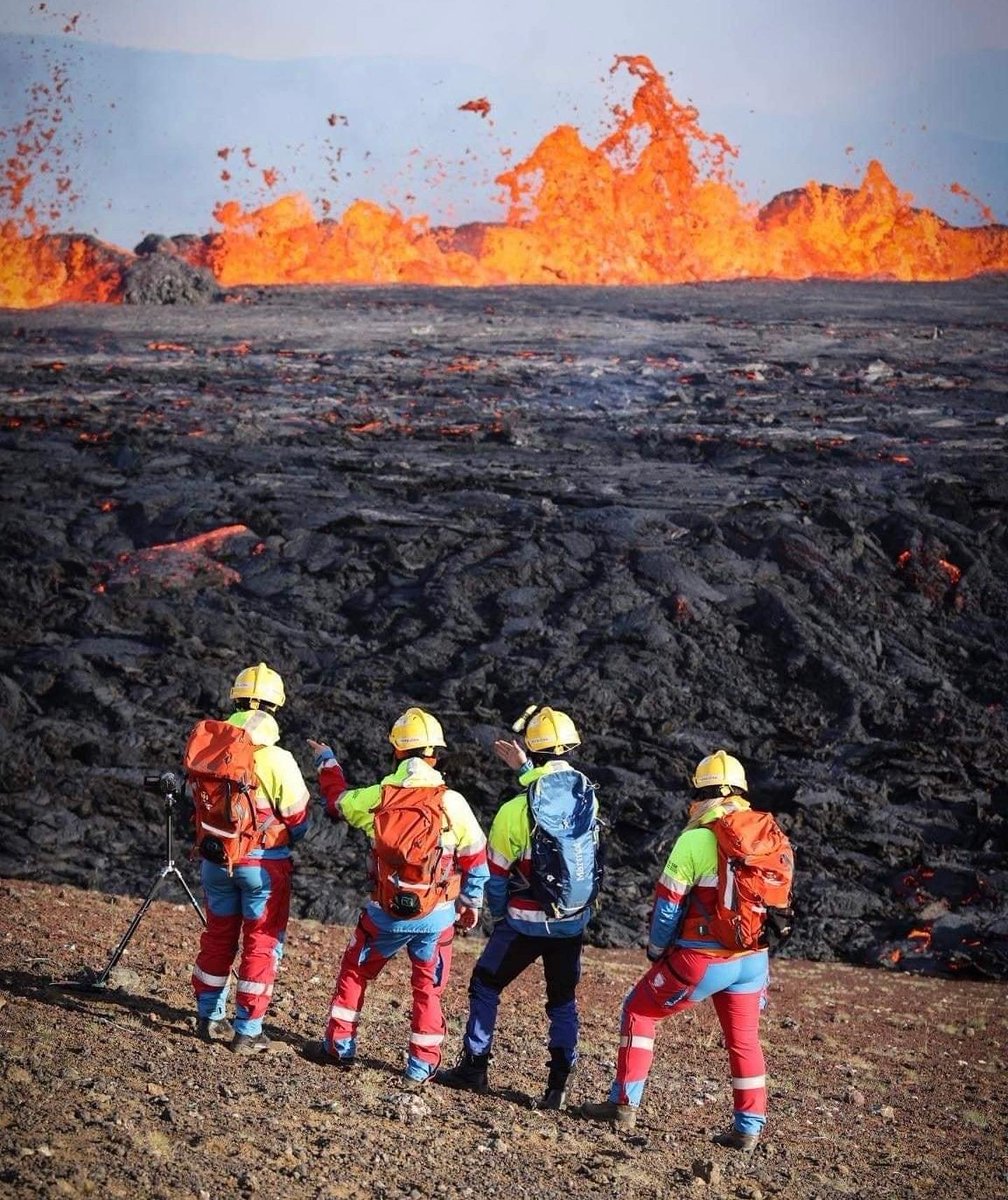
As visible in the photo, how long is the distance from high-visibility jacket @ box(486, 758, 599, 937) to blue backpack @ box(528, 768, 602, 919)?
0.03m

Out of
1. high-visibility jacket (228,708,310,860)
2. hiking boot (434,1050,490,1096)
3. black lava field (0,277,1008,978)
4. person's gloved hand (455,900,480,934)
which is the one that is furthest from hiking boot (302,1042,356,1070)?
black lava field (0,277,1008,978)

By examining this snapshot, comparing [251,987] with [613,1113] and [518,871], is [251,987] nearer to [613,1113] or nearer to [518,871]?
[518,871]

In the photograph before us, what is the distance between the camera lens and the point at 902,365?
90.5 feet

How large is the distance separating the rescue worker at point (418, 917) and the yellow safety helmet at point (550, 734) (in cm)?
42

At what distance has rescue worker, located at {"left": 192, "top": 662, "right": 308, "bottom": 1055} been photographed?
6.68m

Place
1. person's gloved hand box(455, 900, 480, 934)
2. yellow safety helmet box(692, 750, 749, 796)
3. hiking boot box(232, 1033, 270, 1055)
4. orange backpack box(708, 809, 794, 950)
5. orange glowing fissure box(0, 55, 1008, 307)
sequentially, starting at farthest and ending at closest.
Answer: orange glowing fissure box(0, 55, 1008, 307) < hiking boot box(232, 1033, 270, 1055) < person's gloved hand box(455, 900, 480, 934) < yellow safety helmet box(692, 750, 749, 796) < orange backpack box(708, 809, 794, 950)

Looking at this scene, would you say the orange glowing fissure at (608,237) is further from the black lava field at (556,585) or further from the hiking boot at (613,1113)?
the hiking boot at (613,1113)

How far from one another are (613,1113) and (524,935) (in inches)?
35.0

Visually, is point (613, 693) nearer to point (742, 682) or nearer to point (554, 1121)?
point (742, 682)

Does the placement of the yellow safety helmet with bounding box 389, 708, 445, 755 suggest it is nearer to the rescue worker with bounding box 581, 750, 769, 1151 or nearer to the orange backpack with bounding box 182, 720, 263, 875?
the orange backpack with bounding box 182, 720, 263, 875

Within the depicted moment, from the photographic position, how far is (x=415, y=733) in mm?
6410

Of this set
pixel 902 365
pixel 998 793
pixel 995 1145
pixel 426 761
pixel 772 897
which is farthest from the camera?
pixel 902 365

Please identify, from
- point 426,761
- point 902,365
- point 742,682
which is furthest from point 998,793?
point 902,365

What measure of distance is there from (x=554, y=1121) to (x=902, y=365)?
76.5 feet
